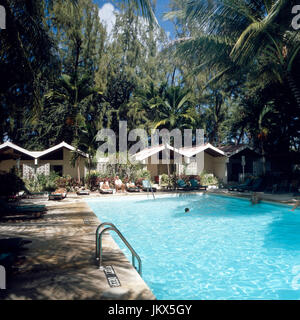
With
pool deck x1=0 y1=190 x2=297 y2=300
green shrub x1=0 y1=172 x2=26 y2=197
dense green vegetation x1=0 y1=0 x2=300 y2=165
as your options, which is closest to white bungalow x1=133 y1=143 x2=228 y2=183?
dense green vegetation x1=0 y1=0 x2=300 y2=165

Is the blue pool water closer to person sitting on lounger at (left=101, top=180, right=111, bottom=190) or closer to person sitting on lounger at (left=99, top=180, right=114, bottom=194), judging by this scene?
person sitting on lounger at (left=99, top=180, right=114, bottom=194)

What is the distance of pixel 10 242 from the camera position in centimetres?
473

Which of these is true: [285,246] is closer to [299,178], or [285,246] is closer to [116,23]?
[299,178]

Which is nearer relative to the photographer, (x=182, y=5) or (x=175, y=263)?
(x=175, y=263)

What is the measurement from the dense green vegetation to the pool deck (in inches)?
166

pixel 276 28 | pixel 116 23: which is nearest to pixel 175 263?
pixel 276 28

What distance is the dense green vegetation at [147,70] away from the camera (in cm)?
788

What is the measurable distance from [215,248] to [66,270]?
4635 millimetres

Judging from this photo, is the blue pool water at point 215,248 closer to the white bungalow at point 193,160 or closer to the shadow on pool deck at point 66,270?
the shadow on pool deck at point 66,270

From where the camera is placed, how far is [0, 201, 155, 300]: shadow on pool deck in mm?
3428

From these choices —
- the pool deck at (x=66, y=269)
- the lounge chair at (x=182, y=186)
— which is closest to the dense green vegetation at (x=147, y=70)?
the pool deck at (x=66, y=269)

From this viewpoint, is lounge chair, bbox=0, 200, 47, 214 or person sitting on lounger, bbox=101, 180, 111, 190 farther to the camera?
person sitting on lounger, bbox=101, 180, 111, 190

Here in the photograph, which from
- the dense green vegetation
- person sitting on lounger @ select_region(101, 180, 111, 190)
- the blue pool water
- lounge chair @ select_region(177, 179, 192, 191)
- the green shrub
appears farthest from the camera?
lounge chair @ select_region(177, 179, 192, 191)
